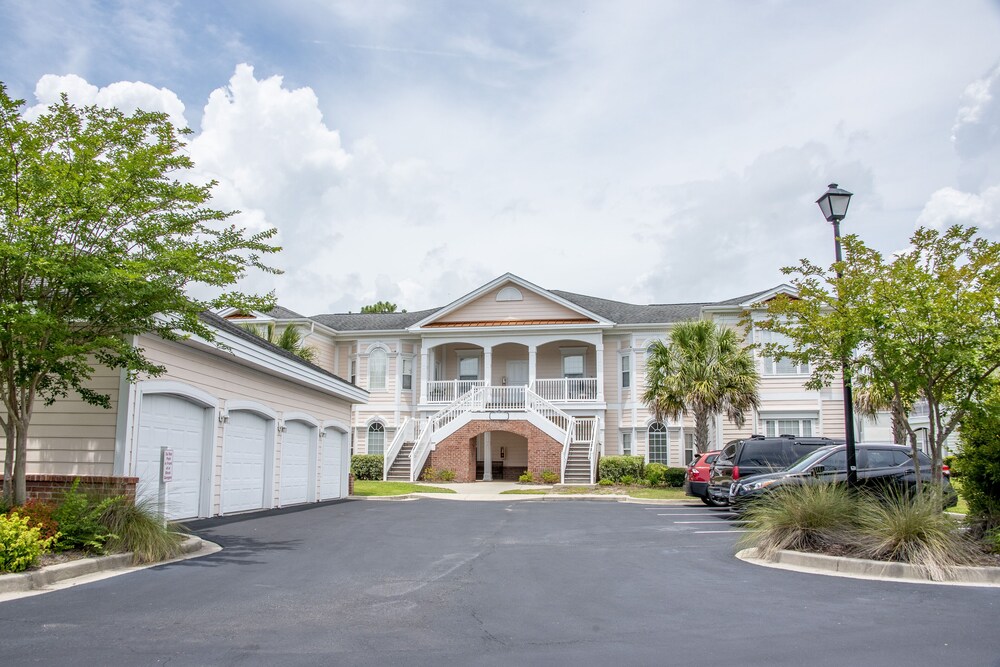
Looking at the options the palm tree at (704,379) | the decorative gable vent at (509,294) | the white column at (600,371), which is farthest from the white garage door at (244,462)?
the decorative gable vent at (509,294)

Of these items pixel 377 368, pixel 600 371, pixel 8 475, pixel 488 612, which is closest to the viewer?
pixel 488 612

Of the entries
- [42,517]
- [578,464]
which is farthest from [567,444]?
[42,517]

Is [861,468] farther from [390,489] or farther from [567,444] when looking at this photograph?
[567,444]

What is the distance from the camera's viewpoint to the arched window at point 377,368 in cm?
3591

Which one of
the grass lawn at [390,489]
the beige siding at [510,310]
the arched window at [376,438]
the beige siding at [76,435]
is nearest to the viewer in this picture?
the beige siding at [76,435]

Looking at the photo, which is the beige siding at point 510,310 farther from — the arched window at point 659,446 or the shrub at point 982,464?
the shrub at point 982,464

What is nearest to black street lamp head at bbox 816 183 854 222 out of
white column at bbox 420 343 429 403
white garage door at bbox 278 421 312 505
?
white garage door at bbox 278 421 312 505

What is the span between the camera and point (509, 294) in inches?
1361

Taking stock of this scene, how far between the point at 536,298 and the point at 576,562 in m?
23.9

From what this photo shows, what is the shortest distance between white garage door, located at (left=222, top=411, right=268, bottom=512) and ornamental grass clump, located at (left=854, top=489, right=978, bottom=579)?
11.9 metres

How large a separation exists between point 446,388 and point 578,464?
7422 millimetres

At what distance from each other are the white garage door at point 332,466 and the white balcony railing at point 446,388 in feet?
33.3

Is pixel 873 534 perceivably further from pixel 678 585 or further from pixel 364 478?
pixel 364 478

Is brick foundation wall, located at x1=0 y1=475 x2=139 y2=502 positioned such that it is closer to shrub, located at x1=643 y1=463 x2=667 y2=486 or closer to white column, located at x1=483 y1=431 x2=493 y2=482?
shrub, located at x1=643 y1=463 x2=667 y2=486
